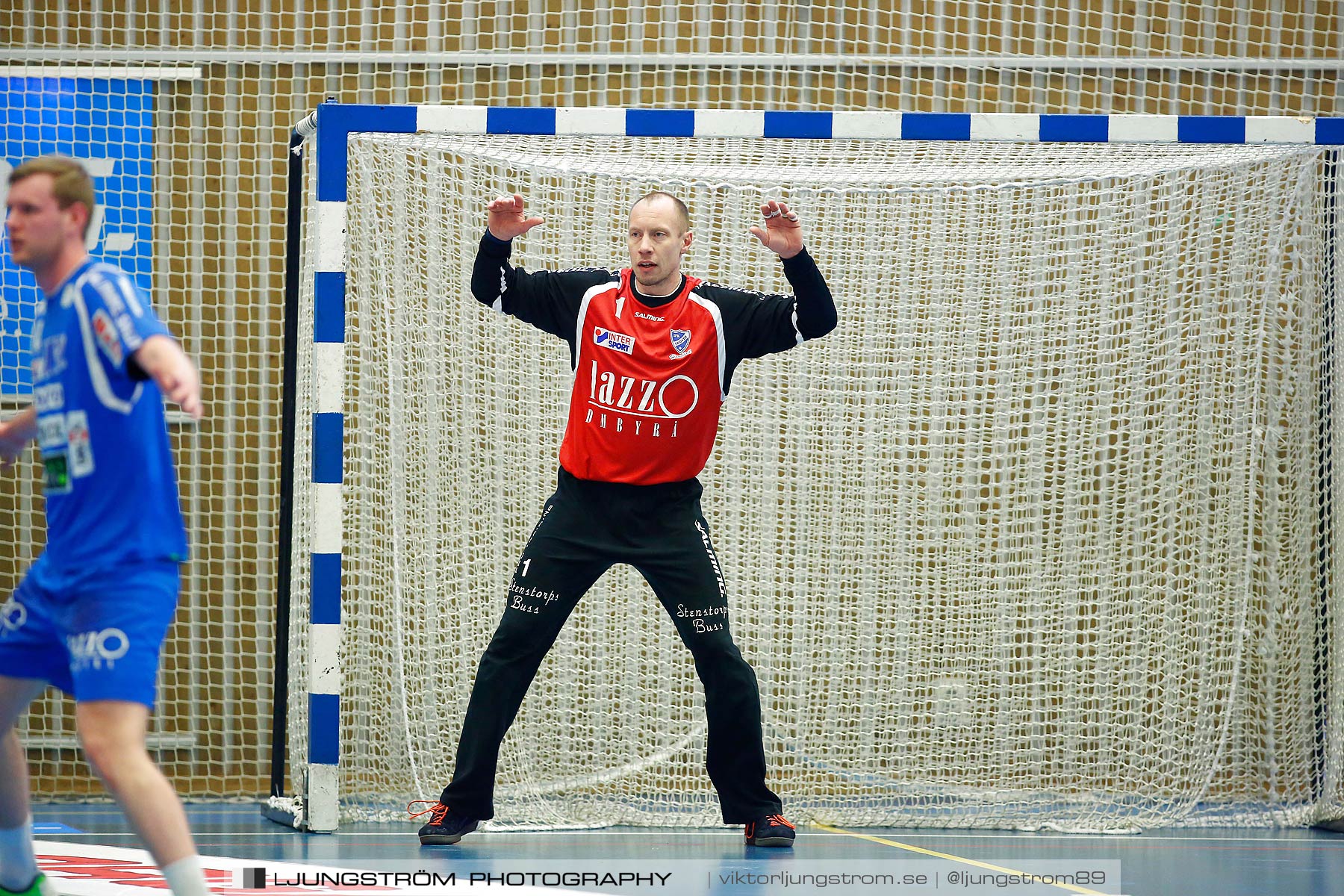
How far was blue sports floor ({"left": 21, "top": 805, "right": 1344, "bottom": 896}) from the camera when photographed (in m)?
3.70

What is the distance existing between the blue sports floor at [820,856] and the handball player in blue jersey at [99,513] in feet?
3.42

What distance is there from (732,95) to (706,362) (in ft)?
8.81

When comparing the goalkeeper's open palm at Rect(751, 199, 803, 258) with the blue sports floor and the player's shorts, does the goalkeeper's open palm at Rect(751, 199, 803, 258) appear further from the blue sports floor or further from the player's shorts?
the player's shorts

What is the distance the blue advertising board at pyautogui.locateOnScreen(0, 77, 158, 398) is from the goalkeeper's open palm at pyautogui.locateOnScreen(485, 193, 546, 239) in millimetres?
2850

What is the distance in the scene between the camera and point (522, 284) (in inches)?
166

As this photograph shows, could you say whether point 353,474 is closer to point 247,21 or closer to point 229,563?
point 229,563

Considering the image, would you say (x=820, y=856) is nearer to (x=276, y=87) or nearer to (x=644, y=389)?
(x=644, y=389)

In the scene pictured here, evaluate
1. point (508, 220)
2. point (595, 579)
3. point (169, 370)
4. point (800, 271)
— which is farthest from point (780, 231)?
point (169, 370)

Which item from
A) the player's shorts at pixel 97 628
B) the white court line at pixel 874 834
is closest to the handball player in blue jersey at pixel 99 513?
the player's shorts at pixel 97 628

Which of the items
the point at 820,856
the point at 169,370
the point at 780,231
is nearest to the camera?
the point at 169,370

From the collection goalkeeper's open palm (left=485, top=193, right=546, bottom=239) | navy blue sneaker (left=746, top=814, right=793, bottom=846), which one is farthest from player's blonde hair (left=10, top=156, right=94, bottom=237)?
navy blue sneaker (left=746, top=814, right=793, bottom=846)

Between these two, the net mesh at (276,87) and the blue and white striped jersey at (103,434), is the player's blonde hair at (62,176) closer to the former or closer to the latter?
the blue and white striped jersey at (103,434)

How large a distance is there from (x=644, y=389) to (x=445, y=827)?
1.47m

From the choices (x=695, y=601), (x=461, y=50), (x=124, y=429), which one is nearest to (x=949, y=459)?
(x=695, y=601)
